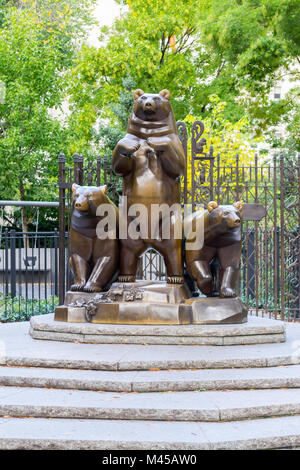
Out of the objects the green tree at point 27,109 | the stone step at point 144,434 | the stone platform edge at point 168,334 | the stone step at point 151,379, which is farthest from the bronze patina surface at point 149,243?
the green tree at point 27,109

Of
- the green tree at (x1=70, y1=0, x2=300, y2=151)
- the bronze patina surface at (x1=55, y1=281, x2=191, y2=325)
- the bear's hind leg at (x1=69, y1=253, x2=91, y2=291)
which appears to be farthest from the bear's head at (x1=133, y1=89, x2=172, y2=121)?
the green tree at (x1=70, y1=0, x2=300, y2=151)

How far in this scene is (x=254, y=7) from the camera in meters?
18.0

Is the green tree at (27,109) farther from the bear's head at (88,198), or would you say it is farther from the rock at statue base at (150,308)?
the rock at statue base at (150,308)

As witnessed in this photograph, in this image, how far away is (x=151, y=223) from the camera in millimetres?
6680

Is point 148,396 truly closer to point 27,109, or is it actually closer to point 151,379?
point 151,379

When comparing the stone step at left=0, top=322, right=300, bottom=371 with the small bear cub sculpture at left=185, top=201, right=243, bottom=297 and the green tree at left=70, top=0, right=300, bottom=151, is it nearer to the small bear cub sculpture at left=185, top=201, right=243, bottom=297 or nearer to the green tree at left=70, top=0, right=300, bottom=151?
the small bear cub sculpture at left=185, top=201, right=243, bottom=297

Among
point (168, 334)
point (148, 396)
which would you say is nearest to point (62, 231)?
point (168, 334)

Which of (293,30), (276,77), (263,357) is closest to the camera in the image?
(263,357)

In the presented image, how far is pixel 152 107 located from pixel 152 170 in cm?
73

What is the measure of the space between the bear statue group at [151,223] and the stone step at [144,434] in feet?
8.20

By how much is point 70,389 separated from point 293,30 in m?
15.1

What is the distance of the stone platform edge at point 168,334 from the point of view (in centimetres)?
606

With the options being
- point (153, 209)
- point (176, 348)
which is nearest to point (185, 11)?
point (153, 209)

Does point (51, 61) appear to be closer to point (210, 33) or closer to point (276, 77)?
point (210, 33)
